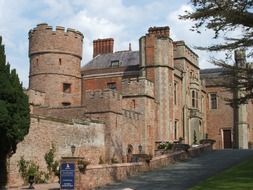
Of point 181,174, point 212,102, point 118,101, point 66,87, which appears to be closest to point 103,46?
point 66,87

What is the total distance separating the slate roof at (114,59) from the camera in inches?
1817

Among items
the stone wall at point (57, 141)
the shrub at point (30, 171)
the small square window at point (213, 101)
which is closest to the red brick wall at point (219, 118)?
the small square window at point (213, 101)

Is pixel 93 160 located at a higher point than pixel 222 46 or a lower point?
lower

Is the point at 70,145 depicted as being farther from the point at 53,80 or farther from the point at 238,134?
the point at 238,134

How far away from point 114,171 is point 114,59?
2680 cm

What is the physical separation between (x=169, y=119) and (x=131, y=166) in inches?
690

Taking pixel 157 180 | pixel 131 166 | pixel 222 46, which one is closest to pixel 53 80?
pixel 131 166

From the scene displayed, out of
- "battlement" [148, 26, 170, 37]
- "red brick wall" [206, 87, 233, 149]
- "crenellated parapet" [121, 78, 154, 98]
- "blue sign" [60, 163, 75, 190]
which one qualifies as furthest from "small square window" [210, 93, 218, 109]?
"blue sign" [60, 163, 75, 190]

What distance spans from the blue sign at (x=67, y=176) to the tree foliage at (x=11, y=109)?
260 cm

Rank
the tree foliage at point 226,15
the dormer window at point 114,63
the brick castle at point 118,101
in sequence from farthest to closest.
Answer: the dormer window at point 114,63, the brick castle at point 118,101, the tree foliage at point 226,15

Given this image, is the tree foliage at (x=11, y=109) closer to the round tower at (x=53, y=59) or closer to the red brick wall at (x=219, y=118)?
the round tower at (x=53, y=59)

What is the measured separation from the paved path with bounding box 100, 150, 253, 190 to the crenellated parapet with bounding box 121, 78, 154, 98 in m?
7.85

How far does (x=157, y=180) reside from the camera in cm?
2133

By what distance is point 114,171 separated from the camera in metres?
21.8
